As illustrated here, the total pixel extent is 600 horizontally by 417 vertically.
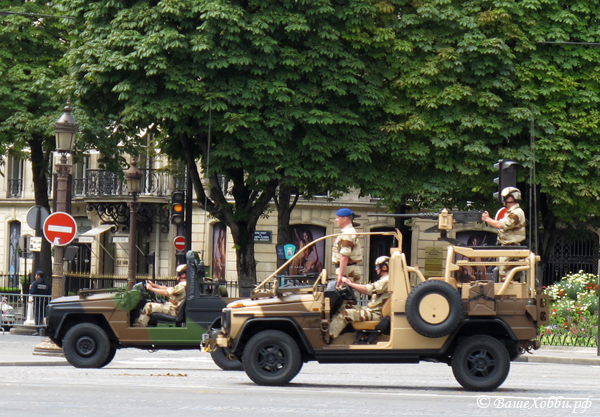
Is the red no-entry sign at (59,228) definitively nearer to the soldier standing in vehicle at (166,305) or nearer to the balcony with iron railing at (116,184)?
the soldier standing in vehicle at (166,305)

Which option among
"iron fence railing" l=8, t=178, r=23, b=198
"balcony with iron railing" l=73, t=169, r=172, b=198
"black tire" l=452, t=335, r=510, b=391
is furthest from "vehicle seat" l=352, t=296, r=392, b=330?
"iron fence railing" l=8, t=178, r=23, b=198

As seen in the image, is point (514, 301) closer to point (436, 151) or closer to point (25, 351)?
point (25, 351)

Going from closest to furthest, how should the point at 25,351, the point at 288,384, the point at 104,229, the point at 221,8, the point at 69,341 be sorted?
the point at 288,384
the point at 69,341
the point at 25,351
the point at 221,8
the point at 104,229

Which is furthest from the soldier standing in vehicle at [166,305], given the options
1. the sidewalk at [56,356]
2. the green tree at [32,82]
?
the green tree at [32,82]

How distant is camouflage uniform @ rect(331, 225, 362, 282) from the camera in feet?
41.7

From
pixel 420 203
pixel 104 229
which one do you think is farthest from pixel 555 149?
pixel 104 229

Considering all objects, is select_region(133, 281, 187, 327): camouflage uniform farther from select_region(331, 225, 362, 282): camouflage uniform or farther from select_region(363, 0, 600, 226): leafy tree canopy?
select_region(363, 0, 600, 226): leafy tree canopy

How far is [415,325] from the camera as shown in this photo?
1206cm

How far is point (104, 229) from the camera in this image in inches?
1820

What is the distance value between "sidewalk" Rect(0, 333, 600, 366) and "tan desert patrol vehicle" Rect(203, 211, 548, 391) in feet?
21.3

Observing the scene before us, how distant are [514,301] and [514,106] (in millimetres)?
17765

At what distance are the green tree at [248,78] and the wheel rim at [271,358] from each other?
14594 mm

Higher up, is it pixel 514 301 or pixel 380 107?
pixel 380 107

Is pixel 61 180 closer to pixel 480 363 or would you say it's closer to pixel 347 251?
pixel 347 251
